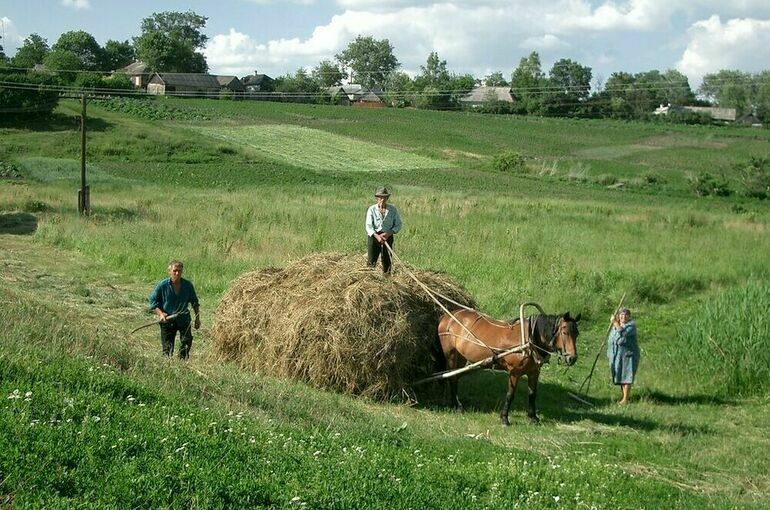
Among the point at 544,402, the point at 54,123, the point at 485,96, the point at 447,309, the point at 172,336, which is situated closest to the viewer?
the point at 172,336

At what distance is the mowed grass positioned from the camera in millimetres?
61625

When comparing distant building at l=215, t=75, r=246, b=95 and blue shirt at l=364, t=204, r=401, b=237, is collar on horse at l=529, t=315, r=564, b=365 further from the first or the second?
distant building at l=215, t=75, r=246, b=95

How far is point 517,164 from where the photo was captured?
6494cm

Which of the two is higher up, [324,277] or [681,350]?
[324,277]

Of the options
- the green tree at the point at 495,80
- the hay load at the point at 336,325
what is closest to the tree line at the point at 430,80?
the green tree at the point at 495,80

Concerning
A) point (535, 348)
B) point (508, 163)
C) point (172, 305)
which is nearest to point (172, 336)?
point (172, 305)

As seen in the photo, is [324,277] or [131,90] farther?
[131,90]

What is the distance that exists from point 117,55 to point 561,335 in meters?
147

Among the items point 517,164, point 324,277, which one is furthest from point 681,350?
point 517,164

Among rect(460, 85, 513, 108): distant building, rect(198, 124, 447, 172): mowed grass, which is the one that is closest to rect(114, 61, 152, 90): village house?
rect(460, 85, 513, 108): distant building

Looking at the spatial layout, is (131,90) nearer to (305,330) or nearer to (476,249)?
(476,249)

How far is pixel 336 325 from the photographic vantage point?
473 inches

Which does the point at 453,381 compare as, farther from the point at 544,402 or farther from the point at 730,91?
the point at 730,91

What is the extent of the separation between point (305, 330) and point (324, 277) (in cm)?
111
